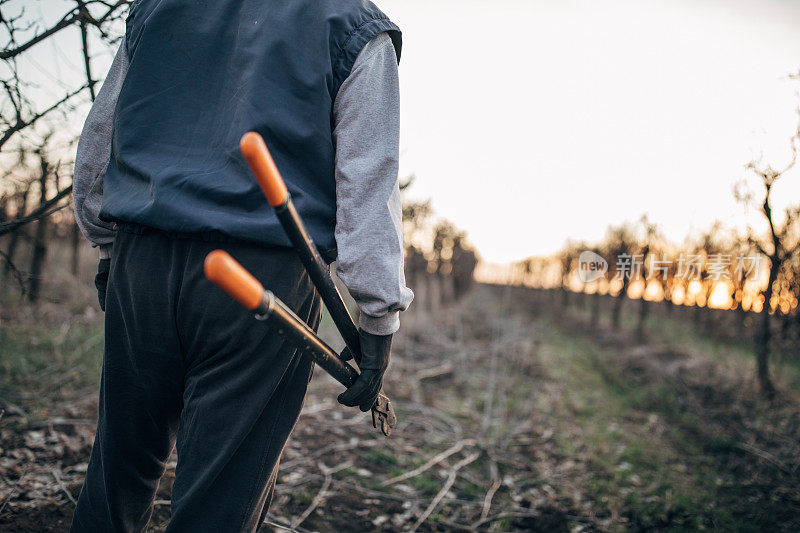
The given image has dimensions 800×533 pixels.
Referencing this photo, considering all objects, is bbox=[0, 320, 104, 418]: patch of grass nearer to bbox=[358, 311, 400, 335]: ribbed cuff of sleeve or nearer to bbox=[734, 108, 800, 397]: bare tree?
bbox=[358, 311, 400, 335]: ribbed cuff of sleeve

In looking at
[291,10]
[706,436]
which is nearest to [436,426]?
[706,436]

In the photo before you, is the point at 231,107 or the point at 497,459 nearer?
the point at 231,107

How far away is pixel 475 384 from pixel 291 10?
6.49 meters

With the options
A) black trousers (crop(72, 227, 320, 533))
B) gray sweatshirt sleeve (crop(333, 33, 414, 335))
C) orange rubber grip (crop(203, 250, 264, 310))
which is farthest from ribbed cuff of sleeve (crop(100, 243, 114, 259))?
orange rubber grip (crop(203, 250, 264, 310))

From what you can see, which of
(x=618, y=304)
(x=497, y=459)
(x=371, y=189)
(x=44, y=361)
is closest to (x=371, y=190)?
(x=371, y=189)

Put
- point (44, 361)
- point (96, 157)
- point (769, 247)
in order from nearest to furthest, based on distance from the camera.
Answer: point (96, 157) < point (44, 361) < point (769, 247)

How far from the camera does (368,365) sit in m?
1.25

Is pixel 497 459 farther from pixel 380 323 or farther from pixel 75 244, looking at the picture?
pixel 75 244

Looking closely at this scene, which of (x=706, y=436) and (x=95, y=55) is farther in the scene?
(x=706, y=436)

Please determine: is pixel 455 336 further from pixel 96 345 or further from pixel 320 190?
pixel 320 190

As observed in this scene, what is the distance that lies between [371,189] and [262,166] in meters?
0.38

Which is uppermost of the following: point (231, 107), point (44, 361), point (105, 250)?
point (231, 107)

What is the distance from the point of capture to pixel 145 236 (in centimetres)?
115

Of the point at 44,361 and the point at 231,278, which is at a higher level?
the point at 231,278
